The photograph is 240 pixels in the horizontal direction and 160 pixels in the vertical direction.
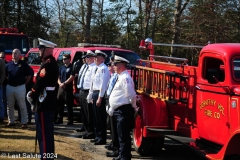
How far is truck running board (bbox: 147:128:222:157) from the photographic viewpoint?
21.1 feet

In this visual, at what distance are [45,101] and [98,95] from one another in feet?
8.99

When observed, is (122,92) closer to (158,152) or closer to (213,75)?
(213,75)

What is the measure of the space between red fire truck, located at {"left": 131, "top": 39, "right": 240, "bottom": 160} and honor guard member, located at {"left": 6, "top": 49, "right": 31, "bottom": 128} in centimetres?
293

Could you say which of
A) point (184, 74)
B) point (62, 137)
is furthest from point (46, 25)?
point (184, 74)

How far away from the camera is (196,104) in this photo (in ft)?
22.9

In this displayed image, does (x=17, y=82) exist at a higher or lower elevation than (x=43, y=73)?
lower

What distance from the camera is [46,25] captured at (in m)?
33.1

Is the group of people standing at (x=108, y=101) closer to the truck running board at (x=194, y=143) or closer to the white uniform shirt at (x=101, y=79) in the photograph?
the white uniform shirt at (x=101, y=79)

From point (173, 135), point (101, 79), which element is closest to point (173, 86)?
point (173, 135)

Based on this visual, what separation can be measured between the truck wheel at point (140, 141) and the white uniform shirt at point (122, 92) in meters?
1.31

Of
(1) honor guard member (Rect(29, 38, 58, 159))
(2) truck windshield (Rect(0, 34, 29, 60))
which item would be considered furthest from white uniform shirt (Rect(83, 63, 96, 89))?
→ (2) truck windshield (Rect(0, 34, 29, 60))

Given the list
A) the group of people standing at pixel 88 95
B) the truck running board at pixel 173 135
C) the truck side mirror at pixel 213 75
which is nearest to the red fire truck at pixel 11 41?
the group of people standing at pixel 88 95

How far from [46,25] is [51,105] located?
27.7 metres

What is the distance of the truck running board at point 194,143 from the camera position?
642 centimetres
